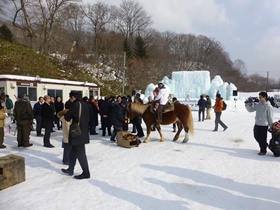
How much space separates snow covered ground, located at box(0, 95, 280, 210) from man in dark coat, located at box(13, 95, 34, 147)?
0.41 meters

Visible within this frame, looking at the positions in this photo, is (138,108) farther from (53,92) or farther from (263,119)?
(53,92)

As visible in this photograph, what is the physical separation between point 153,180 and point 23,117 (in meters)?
4.32

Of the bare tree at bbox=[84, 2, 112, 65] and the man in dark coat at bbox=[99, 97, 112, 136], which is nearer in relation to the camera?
the man in dark coat at bbox=[99, 97, 112, 136]

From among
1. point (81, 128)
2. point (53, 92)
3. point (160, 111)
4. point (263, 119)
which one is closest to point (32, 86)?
point (53, 92)

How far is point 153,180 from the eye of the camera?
14.6 feet

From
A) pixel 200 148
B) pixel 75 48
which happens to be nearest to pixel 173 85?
pixel 75 48

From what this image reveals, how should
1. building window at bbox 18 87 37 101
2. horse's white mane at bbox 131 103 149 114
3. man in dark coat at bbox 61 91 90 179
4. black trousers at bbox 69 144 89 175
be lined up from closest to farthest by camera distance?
man in dark coat at bbox 61 91 90 179
black trousers at bbox 69 144 89 175
horse's white mane at bbox 131 103 149 114
building window at bbox 18 87 37 101

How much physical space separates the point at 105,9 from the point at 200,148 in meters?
43.5

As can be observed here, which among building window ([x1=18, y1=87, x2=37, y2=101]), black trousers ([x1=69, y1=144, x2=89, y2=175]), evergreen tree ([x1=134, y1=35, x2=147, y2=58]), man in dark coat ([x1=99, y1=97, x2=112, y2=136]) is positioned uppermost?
evergreen tree ([x1=134, y1=35, x2=147, y2=58])

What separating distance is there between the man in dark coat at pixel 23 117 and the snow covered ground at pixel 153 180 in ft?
1.35

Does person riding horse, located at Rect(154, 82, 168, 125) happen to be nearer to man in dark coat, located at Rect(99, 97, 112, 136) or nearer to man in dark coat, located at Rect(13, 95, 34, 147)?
man in dark coat, located at Rect(99, 97, 112, 136)

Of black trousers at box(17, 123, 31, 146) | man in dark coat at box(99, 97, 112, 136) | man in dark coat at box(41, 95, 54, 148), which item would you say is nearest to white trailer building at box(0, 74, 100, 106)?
man in dark coat at box(99, 97, 112, 136)

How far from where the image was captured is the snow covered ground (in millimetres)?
3600

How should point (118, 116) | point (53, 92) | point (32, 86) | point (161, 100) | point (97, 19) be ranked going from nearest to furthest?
point (118, 116) < point (161, 100) < point (32, 86) < point (53, 92) < point (97, 19)
